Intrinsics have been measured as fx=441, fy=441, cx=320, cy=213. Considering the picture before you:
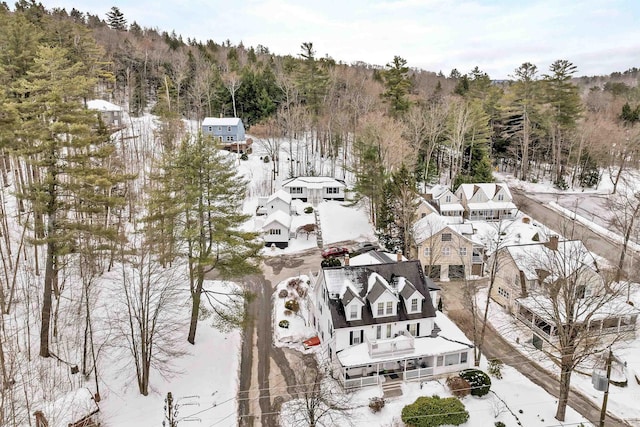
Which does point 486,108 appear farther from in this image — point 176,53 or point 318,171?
point 176,53

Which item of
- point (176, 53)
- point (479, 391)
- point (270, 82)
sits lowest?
point (479, 391)

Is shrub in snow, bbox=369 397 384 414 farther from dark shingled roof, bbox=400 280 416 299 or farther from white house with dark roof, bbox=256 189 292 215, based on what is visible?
white house with dark roof, bbox=256 189 292 215

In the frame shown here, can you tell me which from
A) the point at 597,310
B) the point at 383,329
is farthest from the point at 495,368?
the point at 597,310

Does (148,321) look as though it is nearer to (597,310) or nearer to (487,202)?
(597,310)

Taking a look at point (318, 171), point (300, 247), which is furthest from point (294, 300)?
point (318, 171)

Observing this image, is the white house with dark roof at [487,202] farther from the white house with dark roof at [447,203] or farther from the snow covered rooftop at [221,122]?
the snow covered rooftop at [221,122]

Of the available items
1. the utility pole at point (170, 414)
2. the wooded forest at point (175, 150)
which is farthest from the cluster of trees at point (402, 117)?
the utility pole at point (170, 414)
